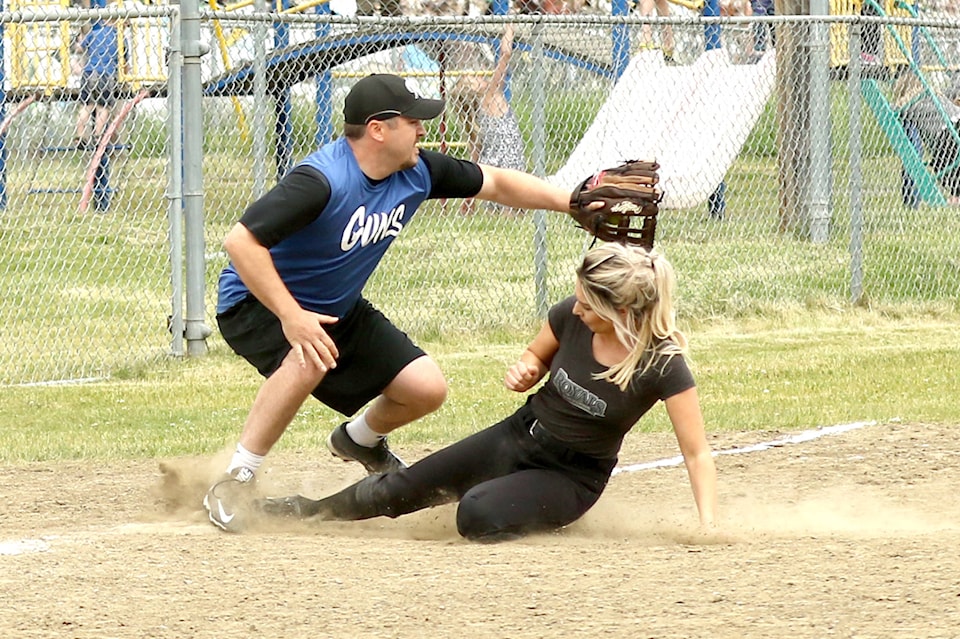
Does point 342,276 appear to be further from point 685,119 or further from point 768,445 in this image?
point 685,119

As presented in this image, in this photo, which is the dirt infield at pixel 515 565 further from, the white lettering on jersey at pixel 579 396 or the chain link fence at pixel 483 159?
the chain link fence at pixel 483 159

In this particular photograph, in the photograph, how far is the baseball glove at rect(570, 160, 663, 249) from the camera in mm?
5562

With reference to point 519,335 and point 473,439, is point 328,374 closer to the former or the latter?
point 473,439

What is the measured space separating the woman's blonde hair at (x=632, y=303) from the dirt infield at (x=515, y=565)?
0.62 meters

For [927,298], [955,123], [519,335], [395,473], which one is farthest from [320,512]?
[955,123]

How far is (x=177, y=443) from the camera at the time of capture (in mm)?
7297

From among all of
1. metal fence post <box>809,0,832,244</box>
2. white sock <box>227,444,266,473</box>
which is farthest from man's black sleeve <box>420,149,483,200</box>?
metal fence post <box>809,0,832,244</box>

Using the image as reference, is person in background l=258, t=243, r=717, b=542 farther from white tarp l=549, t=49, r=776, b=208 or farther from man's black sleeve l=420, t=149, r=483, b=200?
white tarp l=549, t=49, r=776, b=208

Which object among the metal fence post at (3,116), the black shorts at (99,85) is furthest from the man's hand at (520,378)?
the black shorts at (99,85)

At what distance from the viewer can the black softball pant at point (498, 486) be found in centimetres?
511

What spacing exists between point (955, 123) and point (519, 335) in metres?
6.49

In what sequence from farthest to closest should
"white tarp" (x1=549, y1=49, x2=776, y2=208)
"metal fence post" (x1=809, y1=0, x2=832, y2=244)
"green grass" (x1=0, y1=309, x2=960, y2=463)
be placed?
"white tarp" (x1=549, y1=49, x2=776, y2=208) → "metal fence post" (x1=809, y1=0, x2=832, y2=244) → "green grass" (x1=0, y1=309, x2=960, y2=463)

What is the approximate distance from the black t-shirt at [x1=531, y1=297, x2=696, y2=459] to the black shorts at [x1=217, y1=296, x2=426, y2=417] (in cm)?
74

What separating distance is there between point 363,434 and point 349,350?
1.27 feet
